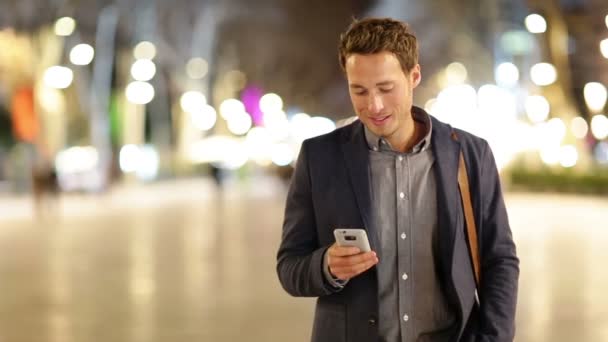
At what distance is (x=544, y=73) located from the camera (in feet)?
128

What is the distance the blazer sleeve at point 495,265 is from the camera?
3.39 metres

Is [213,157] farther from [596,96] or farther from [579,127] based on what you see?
[579,127]

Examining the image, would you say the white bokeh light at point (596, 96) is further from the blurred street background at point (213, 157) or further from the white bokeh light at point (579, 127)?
the white bokeh light at point (579, 127)

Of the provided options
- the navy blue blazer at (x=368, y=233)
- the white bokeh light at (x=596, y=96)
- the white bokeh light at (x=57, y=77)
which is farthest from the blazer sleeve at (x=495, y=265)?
the white bokeh light at (x=57, y=77)

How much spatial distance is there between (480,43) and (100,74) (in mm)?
17032

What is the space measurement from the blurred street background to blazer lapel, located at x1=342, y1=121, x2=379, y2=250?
0.72 meters

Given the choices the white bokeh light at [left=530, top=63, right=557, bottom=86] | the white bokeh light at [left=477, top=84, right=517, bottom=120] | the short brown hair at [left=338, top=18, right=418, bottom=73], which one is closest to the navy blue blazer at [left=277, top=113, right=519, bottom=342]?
the short brown hair at [left=338, top=18, right=418, bottom=73]

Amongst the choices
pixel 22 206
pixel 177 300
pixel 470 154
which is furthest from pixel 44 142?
pixel 470 154

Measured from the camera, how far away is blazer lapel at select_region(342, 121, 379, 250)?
10.8 ft

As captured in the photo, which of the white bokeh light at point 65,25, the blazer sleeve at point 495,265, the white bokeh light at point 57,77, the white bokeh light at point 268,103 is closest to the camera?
the blazer sleeve at point 495,265

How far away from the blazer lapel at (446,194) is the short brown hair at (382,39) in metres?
0.26

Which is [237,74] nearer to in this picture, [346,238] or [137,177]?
[137,177]

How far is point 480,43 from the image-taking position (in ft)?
157

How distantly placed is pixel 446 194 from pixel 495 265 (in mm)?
291
